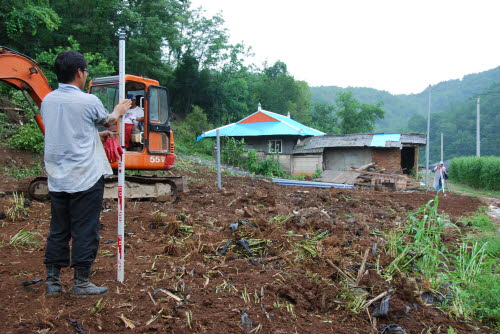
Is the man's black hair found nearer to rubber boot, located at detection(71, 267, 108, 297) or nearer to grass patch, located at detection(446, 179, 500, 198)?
rubber boot, located at detection(71, 267, 108, 297)

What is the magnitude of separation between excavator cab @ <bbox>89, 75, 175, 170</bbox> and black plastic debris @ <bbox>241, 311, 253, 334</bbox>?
5.88m

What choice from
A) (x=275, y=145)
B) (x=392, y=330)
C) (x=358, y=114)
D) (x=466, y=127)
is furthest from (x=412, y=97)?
(x=392, y=330)

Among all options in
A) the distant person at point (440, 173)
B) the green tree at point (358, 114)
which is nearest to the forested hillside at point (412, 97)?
the green tree at point (358, 114)

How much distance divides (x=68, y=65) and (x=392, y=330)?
11.2 ft

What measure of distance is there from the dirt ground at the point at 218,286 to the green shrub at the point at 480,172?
92.3 feet

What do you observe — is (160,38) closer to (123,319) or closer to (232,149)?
(232,149)

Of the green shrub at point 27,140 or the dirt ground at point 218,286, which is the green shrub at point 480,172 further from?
the green shrub at point 27,140

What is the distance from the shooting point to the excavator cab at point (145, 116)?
8.56 metres

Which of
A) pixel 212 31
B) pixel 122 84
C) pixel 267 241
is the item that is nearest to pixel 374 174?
pixel 267 241

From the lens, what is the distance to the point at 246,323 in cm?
305

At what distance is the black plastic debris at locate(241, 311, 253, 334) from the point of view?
9.76 ft

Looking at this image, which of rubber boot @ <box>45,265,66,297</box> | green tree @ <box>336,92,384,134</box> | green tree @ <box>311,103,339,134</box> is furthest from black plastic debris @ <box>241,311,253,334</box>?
green tree @ <box>311,103,339,134</box>

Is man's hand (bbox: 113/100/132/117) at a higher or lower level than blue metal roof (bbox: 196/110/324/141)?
lower

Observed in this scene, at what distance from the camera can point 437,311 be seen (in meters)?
3.77
